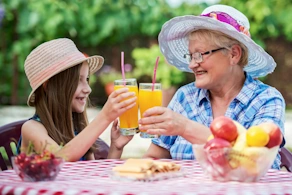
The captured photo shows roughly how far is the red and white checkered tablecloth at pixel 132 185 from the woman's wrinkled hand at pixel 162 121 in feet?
0.97

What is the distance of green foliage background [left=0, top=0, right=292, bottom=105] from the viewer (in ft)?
32.9

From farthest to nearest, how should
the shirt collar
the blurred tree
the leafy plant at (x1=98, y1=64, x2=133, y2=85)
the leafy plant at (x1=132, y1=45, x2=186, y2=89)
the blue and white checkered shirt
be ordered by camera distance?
the leafy plant at (x1=98, y1=64, x2=133, y2=85), the leafy plant at (x1=132, y1=45, x2=186, y2=89), the blurred tree, the shirt collar, the blue and white checkered shirt

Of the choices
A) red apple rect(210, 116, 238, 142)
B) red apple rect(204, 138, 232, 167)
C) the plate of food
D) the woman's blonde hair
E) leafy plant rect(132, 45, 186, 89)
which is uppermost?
the woman's blonde hair

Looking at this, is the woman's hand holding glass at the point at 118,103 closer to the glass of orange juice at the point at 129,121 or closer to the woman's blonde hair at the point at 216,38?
the glass of orange juice at the point at 129,121

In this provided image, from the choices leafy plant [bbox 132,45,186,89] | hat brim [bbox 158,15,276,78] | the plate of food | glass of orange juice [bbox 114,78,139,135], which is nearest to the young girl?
glass of orange juice [bbox 114,78,139,135]

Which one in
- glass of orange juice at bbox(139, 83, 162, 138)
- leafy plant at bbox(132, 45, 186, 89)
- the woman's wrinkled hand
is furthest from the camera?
leafy plant at bbox(132, 45, 186, 89)

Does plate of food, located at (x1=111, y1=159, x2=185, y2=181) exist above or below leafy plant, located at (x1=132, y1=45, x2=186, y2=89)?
above

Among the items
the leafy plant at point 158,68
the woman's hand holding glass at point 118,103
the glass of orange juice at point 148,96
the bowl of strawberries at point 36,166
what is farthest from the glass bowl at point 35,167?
the leafy plant at point 158,68

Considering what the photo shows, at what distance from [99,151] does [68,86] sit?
38 centimetres

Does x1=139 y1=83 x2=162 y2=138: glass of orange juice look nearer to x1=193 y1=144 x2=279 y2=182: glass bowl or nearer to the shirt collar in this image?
the shirt collar

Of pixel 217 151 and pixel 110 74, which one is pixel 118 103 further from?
pixel 110 74

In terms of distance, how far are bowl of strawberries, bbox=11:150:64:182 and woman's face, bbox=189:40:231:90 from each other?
1117mm

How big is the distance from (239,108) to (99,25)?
24.5 feet

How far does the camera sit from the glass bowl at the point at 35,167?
2.06 metres
